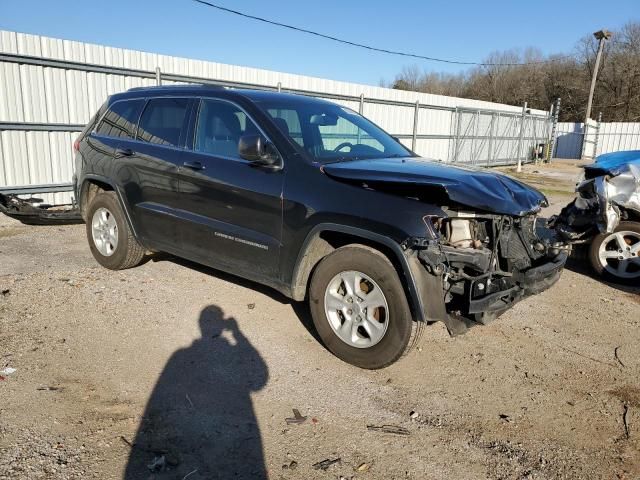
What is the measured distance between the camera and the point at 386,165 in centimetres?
385

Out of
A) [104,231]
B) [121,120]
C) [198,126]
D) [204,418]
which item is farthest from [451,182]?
[104,231]

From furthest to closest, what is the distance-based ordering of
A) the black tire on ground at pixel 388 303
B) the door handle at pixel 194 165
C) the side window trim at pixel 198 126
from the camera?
the door handle at pixel 194 165 < the side window trim at pixel 198 126 < the black tire on ground at pixel 388 303

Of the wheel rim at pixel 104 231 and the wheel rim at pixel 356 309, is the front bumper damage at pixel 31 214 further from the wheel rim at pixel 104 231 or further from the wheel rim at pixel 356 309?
the wheel rim at pixel 356 309

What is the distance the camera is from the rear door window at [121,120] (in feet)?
16.8

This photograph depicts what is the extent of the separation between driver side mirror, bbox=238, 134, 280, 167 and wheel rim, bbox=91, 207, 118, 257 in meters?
2.21

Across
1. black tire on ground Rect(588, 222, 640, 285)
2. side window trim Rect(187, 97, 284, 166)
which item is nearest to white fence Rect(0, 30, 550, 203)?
side window trim Rect(187, 97, 284, 166)

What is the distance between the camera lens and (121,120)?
17.3 ft

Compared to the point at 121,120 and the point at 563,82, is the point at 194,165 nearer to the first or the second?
the point at 121,120

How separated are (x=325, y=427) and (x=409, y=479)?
595mm

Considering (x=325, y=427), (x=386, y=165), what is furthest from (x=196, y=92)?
(x=325, y=427)

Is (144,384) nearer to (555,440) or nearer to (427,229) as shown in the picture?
(427,229)

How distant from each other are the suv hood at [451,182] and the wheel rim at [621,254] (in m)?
2.28

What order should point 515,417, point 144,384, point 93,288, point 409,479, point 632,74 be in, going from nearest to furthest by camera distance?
point 409,479 < point 515,417 < point 144,384 < point 93,288 < point 632,74

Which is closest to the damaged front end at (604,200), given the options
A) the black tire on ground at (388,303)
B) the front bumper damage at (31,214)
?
the black tire on ground at (388,303)
